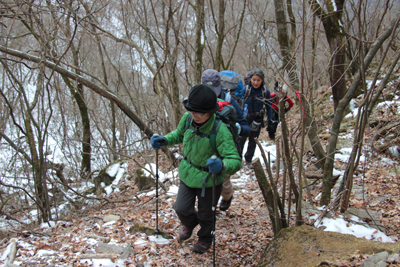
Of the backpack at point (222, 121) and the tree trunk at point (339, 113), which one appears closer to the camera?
the tree trunk at point (339, 113)

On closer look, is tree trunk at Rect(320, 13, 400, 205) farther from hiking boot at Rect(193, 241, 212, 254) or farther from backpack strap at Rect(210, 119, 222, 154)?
hiking boot at Rect(193, 241, 212, 254)

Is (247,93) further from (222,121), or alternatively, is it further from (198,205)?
(198,205)

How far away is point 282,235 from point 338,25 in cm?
371

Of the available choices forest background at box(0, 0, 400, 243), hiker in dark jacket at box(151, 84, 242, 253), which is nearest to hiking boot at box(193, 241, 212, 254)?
hiker in dark jacket at box(151, 84, 242, 253)

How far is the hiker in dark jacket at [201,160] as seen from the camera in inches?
110

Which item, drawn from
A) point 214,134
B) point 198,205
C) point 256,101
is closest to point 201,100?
point 214,134

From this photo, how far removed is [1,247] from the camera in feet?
10.7

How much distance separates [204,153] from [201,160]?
3.5 inches

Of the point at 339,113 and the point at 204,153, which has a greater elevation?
the point at 339,113

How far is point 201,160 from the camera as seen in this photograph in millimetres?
2998

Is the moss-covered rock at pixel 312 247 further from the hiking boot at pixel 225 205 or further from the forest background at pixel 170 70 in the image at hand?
the hiking boot at pixel 225 205

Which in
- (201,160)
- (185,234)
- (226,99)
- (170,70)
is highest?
(170,70)

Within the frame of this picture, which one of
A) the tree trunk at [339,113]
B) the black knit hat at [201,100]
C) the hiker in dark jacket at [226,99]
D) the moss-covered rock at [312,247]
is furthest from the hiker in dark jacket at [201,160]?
the tree trunk at [339,113]

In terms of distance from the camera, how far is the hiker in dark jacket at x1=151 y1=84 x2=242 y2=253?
2.78 meters
